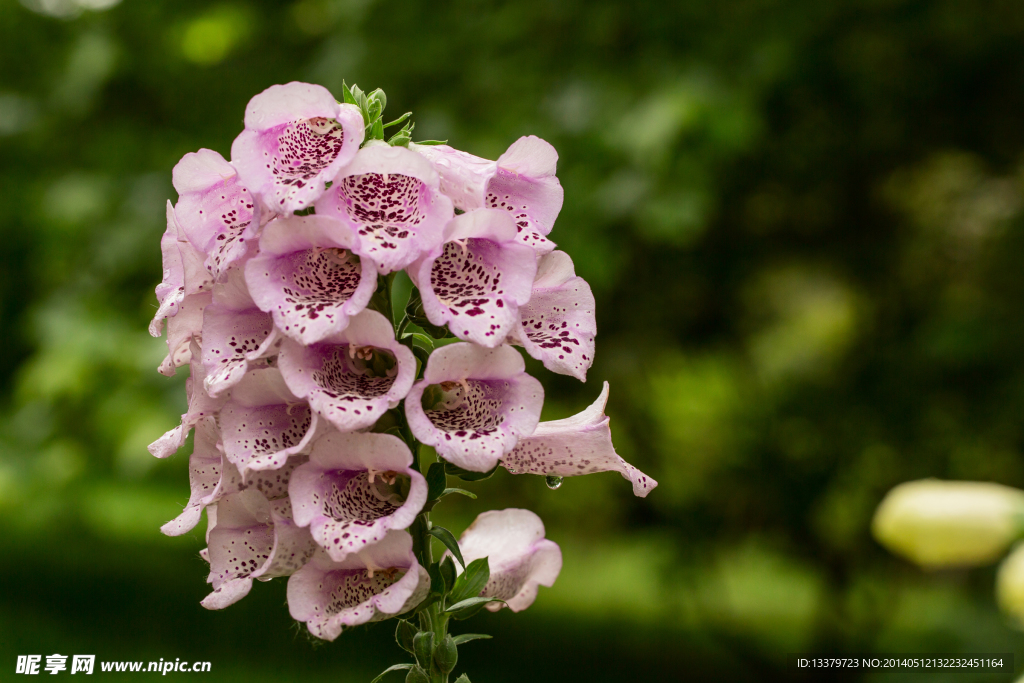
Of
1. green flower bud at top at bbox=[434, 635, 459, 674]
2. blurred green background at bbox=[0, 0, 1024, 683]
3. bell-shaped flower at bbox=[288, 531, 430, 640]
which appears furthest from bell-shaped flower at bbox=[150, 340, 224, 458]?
blurred green background at bbox=[0, 0, 1024, 683]

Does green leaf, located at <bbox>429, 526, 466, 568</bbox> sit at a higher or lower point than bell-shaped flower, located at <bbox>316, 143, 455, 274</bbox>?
lower

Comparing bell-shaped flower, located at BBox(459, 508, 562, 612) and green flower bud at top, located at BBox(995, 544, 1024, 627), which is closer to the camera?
green flower bud at top, located at BBox(995, 544, 1024, 627)

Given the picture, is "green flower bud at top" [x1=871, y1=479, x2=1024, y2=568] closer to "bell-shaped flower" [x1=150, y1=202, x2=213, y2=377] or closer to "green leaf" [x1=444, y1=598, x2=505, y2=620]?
"green leaf" [x1=444, y1=598, x2=505, y2=620]

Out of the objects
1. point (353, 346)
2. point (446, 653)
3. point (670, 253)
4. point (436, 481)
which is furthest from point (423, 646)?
point (670, 253)

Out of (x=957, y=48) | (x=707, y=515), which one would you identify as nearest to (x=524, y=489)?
(x=707, y=515)

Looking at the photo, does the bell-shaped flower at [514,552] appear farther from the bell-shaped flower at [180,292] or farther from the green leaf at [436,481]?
the bell-shaped flower at [180,292]

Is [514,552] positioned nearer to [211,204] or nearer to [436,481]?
[436,481]
